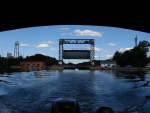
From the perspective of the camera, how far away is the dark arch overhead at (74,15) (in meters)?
25.6

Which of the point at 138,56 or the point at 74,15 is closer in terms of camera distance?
the point at 74,15

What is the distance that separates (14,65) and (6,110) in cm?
16513

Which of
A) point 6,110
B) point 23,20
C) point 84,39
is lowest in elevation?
point 6,110

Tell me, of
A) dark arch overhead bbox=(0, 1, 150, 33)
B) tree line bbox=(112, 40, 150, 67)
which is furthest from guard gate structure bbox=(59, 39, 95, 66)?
dark arch overhead bbox=(0, 1, 150, 33)

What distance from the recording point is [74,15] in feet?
94.5

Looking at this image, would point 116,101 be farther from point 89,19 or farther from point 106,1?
point 106,1

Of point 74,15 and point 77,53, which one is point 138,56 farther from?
point 74,15

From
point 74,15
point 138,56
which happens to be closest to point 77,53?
point 138,56

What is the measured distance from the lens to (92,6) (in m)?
25.7

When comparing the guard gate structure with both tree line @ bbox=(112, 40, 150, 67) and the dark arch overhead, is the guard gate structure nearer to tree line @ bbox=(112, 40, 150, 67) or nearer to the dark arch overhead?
tree line @ bbox=(112, 40, 150, 67)

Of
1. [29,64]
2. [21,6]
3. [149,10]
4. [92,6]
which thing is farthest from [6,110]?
[29,64]

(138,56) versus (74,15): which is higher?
(138,56)

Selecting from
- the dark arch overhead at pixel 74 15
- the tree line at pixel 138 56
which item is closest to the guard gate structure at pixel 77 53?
the tree line at pixel 138 56

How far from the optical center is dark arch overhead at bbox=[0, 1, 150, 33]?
2564 cm
